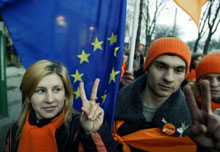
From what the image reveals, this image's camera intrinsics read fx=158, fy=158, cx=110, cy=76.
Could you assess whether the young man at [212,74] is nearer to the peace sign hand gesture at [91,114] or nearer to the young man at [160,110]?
the young man at [160,110]

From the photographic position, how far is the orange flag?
172cm

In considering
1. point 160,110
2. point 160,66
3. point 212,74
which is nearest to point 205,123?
point 160,110

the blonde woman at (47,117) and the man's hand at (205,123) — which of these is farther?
the blonde woman at (47,117)

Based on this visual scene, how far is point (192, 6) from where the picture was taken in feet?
5.72

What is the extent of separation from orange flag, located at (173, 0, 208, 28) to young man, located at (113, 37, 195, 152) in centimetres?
37

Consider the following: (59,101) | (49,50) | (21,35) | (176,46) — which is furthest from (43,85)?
(176,46)

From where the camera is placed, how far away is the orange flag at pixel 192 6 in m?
1.72

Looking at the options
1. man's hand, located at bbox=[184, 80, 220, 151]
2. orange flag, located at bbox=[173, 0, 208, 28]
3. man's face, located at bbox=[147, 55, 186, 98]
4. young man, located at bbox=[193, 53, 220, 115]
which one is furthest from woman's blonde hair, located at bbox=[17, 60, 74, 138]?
young man, located at bbox=[193, 53, 220, 115]

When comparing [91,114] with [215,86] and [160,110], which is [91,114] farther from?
[215,86]

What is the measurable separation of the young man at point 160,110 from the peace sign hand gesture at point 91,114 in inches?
17.3

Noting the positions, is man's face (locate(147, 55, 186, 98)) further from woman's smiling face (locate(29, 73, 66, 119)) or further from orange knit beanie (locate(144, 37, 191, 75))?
woman's smiling face (locate(29, 73, 66, 119))

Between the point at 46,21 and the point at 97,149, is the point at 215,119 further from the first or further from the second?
the point at 46,21

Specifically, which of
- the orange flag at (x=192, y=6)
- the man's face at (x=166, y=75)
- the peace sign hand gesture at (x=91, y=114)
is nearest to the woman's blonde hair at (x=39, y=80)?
the peace sign hand gesture at (x=91, y=114)

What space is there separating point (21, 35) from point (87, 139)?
132cm
